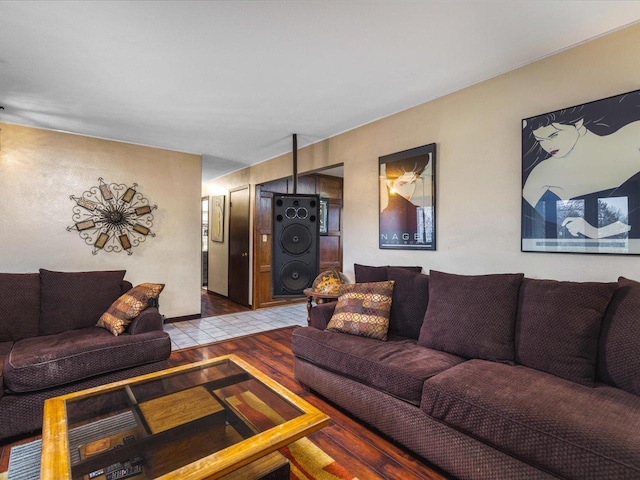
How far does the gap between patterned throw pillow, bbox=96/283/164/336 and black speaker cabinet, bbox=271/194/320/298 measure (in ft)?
3.50

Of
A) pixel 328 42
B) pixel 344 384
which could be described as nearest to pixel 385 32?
pixel 328 42

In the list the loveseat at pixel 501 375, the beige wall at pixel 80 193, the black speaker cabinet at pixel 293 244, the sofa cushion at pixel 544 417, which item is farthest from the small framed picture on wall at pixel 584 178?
the beige wall at pixel 80 193

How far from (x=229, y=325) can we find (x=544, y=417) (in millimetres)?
3736

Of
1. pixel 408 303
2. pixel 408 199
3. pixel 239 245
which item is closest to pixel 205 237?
pixel 239 245

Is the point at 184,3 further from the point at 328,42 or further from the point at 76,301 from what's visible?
the point at 76,301

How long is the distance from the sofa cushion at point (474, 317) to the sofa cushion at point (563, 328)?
3.1 inches

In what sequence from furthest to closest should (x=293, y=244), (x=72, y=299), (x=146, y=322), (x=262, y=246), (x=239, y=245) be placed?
(x=239, y=245) < (x=262, y=246) < (x=293, y=244) < (x=72, y=299) < (x=146, y=322)

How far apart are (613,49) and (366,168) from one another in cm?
196

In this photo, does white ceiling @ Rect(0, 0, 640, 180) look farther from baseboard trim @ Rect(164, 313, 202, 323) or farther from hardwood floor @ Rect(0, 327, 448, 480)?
baseboard trim @ Rect(164, 313, 202, 323)

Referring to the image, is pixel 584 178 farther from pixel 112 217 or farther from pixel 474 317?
pixel 112 217

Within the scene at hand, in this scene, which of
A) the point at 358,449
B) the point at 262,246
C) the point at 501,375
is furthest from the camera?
the point at 262,246

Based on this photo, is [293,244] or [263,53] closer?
[263,53]

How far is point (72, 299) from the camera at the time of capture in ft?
8.62

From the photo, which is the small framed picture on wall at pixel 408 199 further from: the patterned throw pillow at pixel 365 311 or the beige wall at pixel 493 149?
the patterned throw pillow at pixel 365 311
